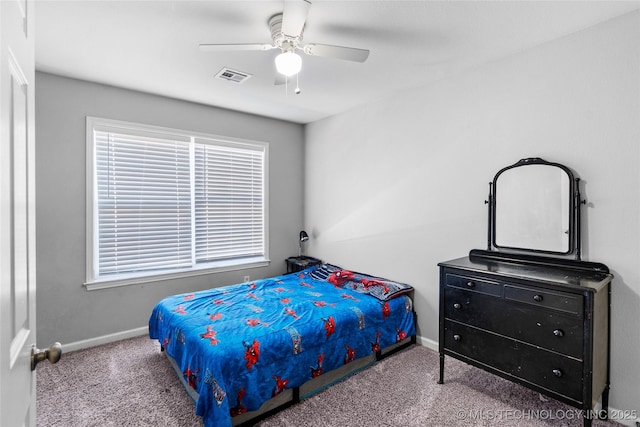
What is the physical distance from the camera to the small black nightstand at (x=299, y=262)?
13.9ft

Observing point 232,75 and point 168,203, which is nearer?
point 232,75

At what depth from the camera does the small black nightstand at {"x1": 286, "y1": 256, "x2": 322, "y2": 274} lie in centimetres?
424

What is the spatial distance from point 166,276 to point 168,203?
811 mm

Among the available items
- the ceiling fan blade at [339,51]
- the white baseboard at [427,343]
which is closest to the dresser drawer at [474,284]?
the white baseboard at [427,343]

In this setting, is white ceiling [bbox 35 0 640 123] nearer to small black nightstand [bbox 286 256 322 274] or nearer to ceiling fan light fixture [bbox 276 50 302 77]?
ceiling fan light fixture [bbox 276 50 302 77]

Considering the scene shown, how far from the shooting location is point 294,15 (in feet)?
5.61

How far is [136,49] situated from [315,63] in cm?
138

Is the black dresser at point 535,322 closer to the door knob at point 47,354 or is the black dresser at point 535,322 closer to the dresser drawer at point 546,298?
the dresser drawer at point 546,298

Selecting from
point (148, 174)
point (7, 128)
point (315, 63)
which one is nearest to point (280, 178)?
point (148, 174)

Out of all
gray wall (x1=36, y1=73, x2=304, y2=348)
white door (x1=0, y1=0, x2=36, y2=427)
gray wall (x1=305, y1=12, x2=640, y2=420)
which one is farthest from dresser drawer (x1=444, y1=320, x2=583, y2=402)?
gray wall (x1=36, y1=73, x2=304, y2=348)

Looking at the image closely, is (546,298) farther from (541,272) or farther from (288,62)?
(288,62)

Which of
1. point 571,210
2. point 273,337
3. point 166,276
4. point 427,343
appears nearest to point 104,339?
point 166,276

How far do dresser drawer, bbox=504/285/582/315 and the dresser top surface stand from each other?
0.07 metres

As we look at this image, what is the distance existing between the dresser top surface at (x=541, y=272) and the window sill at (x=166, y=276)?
2.56 m
